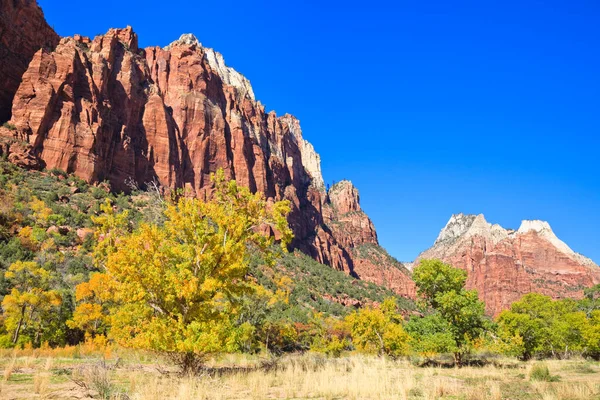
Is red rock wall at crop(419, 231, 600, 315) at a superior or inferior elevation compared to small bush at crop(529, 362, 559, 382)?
superior

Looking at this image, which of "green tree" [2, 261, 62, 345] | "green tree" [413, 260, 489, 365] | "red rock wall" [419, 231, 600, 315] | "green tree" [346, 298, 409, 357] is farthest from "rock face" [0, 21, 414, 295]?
"red rock wall" [419, 231, 600, 315]

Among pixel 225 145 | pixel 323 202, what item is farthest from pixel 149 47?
pixel 323 202

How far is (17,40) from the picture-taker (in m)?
76.7

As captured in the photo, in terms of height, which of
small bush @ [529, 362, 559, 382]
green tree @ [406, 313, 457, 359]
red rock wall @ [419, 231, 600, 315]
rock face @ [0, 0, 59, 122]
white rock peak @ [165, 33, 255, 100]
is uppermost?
white rock peak @ [165, 33, 255, 100]

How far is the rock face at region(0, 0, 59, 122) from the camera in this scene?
72688 millimetres

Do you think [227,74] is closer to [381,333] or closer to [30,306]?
[381,333]

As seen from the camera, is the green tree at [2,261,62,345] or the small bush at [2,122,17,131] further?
the small bush at [2,122,17,131]

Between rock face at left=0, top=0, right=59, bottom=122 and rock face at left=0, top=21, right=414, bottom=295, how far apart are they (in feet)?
13.6

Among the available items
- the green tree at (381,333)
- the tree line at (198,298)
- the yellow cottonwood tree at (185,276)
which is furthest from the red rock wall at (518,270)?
the yellow cottonwood tree at (185,276)

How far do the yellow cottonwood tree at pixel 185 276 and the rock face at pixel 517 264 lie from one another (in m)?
162

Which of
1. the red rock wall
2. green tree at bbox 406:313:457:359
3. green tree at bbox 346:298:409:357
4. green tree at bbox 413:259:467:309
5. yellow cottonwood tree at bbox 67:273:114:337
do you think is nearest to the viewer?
green tree at bbox 406:313:457:359

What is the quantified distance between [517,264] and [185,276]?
7180 inches

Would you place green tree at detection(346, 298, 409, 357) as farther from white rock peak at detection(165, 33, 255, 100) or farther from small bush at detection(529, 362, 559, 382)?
white rock peak at detection(165, 33, 255, 100)

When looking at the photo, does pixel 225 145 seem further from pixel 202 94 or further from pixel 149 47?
pixel 149 47
